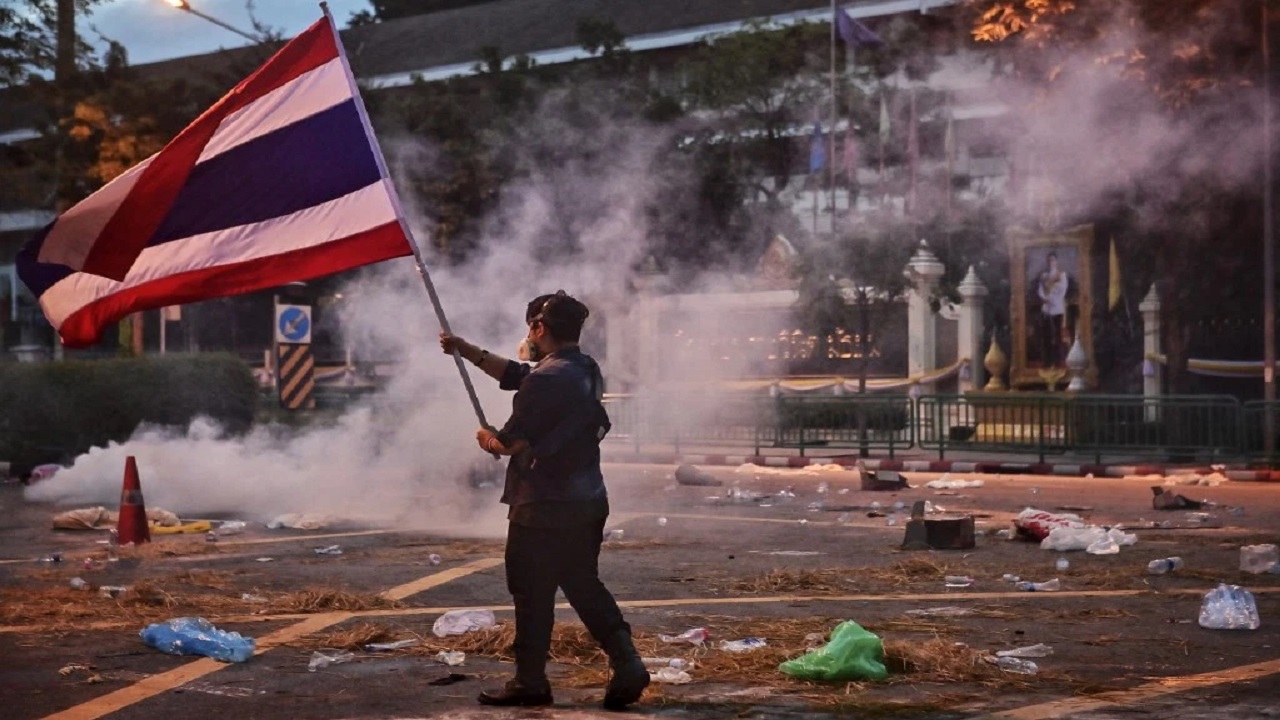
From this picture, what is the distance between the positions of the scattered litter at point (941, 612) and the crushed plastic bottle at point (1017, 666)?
4.24 feet

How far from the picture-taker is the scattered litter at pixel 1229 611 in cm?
768

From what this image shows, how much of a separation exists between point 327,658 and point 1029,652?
3106 mm

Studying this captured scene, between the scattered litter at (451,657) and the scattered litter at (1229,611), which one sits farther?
the scattered litter at (1229,611)

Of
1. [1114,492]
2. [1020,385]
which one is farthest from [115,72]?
[1114,492]

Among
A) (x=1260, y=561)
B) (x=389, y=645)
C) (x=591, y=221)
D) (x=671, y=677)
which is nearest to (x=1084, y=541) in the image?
(x=1260, y=561)

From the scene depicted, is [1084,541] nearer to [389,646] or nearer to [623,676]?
[389,646]

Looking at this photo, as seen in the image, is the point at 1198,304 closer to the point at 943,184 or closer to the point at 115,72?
the point at 943,184

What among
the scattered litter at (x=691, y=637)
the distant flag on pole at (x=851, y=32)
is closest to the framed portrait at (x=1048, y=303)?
the distant flag on pole at (x=851, y=32)

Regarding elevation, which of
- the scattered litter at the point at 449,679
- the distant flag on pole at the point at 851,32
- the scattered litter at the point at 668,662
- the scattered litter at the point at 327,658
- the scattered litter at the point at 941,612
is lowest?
the scattered litter at the point at 941,612

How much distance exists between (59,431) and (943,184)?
62.3 feet

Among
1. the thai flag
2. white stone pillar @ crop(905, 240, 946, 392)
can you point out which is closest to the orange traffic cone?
the thai flag

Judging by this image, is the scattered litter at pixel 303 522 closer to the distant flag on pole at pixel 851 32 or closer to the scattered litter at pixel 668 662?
the scattered litter at pixel 668 662

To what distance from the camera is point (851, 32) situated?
31.4 meters

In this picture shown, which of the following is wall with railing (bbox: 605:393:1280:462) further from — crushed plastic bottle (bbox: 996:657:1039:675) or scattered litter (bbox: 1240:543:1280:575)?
crushed plastic bottle (bbox: 996:657:1039:675)
